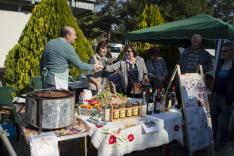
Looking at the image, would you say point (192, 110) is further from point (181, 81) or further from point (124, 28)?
point (124, 28)

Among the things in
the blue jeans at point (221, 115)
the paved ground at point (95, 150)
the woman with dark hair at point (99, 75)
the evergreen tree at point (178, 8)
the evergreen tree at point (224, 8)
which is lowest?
the paved ground at point (95, 150)

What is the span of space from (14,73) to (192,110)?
4.06 meters

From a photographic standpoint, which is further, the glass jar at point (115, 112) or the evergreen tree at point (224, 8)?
the evergreen tree at point (224, 8)

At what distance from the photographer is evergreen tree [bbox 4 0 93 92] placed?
6.54 m

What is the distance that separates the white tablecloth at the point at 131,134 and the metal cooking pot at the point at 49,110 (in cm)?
33

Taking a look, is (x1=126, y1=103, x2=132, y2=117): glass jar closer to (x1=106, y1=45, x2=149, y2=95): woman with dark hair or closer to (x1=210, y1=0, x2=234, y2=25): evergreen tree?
(x1=106, y1=45, x2=149, y2=95): woman with dark hair

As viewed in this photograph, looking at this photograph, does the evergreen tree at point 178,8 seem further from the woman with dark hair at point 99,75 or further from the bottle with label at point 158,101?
the bottle with label at point 158,101

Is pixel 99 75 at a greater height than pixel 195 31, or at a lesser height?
lesser

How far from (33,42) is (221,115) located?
4.00 metres

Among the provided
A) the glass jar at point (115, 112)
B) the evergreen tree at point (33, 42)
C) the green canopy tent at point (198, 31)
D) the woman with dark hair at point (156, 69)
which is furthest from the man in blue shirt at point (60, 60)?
the evergreen tree at point (33, 42)

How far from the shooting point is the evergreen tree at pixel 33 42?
21.5 ft

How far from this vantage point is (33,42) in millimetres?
6578

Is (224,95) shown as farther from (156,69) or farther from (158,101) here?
(156,69)

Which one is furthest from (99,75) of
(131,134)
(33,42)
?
(33,42)
